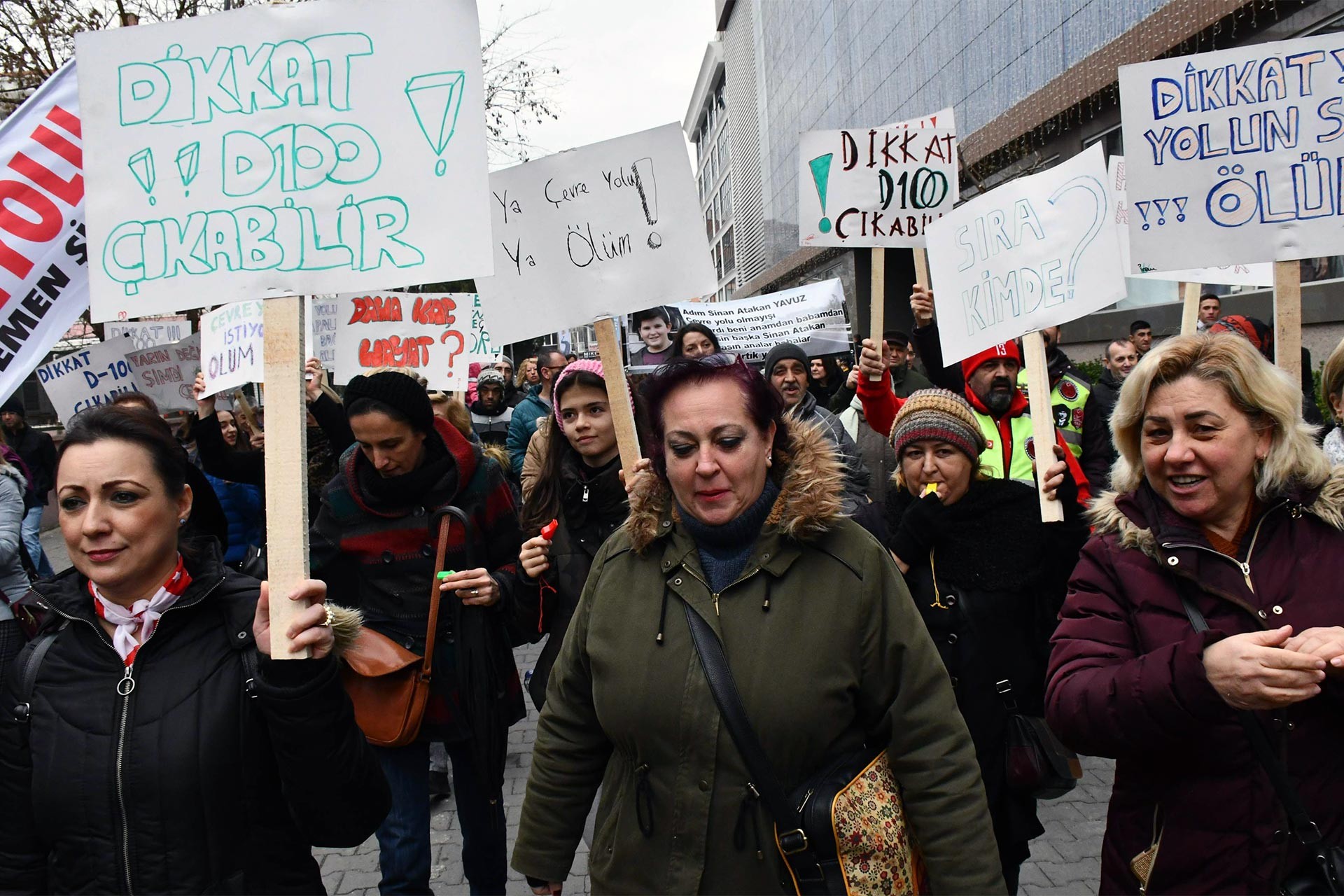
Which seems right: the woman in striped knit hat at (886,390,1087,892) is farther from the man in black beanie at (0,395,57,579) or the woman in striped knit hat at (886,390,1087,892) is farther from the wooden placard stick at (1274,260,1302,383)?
the man in black beanie at (0,395,57,579)

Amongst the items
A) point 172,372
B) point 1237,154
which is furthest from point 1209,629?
point 172,372

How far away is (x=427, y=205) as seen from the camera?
241 cm

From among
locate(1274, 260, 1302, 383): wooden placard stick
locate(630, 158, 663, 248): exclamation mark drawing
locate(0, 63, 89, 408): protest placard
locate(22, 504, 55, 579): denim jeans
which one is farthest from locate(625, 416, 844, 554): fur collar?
locate(22, 504, 55, 579): denim jeans

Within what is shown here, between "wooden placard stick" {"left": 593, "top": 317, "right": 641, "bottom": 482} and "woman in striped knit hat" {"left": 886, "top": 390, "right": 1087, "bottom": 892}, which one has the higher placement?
"wooden placard stick" {"left": 593, "top": 317, "right": 641, "bottom": 482}

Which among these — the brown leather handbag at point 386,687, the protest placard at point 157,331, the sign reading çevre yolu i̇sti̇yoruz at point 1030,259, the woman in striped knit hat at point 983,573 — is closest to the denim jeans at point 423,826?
the brown leather handbag at point 386,687

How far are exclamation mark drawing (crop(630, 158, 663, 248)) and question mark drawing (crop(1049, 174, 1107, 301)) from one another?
5.04 feet

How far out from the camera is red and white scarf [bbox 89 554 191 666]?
216cm

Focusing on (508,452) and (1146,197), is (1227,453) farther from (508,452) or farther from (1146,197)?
(508,452)

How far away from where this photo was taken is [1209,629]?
2029 mm

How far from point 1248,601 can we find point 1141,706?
33cm

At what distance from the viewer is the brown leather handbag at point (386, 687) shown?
327cm

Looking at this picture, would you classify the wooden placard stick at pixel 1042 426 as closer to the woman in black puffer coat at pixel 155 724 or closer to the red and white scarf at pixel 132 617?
the woman in black puffer coat at pixel 155 724

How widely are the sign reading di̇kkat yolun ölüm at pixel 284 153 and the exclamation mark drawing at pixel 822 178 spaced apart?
357 cm

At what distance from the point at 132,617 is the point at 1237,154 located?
351cm
